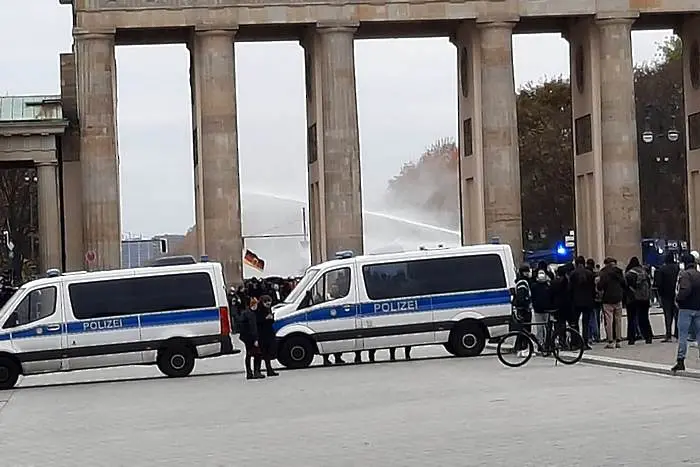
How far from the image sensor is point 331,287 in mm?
31641

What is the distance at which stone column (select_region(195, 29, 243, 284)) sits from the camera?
5366 cm

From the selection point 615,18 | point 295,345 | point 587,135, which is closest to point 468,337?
point 295,345

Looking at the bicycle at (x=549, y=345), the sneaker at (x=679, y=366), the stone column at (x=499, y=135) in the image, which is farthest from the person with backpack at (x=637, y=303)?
the stone column at (x=499, y=135)

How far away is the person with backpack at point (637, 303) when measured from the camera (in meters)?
31.2

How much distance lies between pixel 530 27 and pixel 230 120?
1224cm

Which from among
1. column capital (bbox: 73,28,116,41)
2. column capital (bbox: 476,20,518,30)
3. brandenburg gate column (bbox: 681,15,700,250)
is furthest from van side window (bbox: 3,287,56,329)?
brandenburg gate column (bbox: 681,15,700,250)

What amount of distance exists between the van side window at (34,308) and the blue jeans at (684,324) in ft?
41.7

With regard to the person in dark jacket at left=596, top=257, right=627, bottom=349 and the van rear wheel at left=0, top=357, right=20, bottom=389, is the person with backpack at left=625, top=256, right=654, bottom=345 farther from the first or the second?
the van rear wheel at left=0, top=357, right=20, bottom=389

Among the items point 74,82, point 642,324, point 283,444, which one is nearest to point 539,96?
point 74,82

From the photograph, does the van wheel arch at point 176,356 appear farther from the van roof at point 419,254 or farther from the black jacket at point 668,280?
the black jacket at point 668,280

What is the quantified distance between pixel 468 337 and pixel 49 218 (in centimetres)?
2687

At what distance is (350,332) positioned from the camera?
1234 inches

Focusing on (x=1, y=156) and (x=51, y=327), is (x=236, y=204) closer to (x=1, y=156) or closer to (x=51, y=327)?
(x=1, y=156)

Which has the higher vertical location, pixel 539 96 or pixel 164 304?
pixel 539 96
